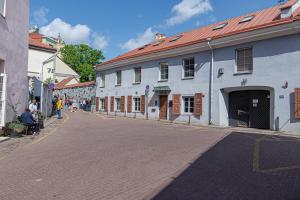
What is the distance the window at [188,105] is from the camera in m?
20.0

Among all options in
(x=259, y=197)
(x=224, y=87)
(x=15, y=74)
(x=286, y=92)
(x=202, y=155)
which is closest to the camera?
(x=259, y=197)

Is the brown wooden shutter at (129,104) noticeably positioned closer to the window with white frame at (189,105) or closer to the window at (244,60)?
the window with white frame at (189,105)

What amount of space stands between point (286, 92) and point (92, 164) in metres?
12.0

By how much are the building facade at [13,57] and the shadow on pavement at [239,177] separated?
8.52 metres

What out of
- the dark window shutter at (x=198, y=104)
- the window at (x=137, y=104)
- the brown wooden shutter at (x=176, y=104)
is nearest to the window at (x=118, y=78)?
the window at (x=137, y=104)

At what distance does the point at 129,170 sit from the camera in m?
6.20

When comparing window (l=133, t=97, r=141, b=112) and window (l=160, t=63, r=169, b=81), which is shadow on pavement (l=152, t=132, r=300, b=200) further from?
window (l=133, t=97, r=141, b=112)

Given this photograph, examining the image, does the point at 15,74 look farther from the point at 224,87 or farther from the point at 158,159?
the point at 224,87

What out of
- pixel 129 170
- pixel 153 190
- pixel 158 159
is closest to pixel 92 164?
pixel 129 170

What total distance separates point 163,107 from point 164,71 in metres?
2.89

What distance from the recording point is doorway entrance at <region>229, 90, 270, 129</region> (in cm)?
1680

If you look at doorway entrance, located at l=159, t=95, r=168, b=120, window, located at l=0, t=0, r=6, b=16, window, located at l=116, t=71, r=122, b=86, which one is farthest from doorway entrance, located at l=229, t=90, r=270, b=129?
window, located at l=0, t=0, r=6, b=16

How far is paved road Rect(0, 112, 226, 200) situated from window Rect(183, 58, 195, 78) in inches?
431

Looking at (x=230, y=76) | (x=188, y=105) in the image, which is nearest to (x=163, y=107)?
(x=188, y=105)
